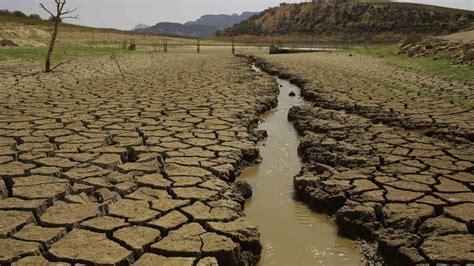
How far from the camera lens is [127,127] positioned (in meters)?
5.39

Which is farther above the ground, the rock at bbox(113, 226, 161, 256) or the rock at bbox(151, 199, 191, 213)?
the rock at bbox(151, 199, 191, 213)

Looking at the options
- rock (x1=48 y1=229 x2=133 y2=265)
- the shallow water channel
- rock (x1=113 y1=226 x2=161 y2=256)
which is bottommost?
the shallow water channel

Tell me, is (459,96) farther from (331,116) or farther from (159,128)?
(159,128)

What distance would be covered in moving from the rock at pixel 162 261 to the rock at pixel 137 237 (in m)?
0.08

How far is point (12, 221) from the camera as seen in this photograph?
9.44ft

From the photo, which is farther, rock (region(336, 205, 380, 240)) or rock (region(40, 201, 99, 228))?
rock (region(336, 205, 380, 240))

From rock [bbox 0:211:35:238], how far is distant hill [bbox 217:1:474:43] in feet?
142

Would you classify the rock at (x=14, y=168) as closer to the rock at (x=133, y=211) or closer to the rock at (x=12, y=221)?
the rock at (x=12, y=221)

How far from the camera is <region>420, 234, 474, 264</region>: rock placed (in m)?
2.58

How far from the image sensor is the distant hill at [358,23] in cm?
4525

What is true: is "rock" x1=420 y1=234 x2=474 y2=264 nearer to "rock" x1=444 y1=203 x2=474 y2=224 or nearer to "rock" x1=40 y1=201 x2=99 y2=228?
"rock" x1=444 y1=203 x2=474 y2=224

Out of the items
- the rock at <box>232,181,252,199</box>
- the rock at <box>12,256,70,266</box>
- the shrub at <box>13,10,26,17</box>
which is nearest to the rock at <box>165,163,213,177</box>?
the rock at <box>232,181,252,199</box>

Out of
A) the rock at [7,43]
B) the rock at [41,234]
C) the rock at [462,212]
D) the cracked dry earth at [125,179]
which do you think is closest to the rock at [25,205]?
the cracked dry earth at [125,179]

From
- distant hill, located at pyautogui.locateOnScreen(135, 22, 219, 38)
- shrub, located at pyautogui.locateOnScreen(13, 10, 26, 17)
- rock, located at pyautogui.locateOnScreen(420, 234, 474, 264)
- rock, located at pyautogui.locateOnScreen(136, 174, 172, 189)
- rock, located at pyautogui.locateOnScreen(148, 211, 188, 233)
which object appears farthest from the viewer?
distant hill, located at pyautogui.locateOnScreen(135, 22, 219, 38)
